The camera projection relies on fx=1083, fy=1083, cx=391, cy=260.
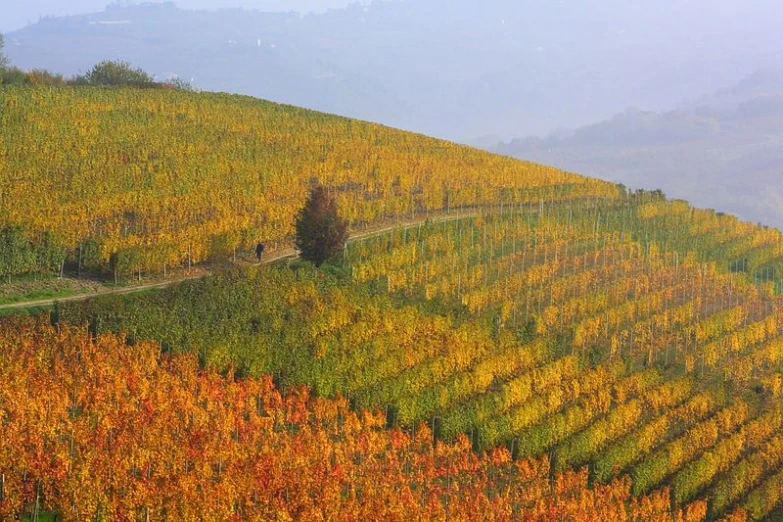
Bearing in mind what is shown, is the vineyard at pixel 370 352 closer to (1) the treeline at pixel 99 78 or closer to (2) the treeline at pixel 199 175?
(2) the treeline at pixel 199 175

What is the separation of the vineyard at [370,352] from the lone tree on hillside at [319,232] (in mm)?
1576

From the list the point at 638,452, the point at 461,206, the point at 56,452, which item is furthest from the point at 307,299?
the point at 461,206

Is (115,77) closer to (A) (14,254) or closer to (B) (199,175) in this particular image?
(B) (199,175)

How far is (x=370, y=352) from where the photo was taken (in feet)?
161

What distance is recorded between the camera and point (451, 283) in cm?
5941

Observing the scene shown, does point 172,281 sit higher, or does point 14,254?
point 14,254

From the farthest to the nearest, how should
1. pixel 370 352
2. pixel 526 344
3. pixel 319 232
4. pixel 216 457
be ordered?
pixel 319 232 < pixel 526 344 < pixel 370 352 < pixel 216 457

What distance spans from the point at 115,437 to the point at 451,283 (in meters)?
26.9

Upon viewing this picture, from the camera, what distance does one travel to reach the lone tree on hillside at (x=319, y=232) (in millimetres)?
58625

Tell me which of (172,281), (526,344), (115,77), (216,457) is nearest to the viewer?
(216,457)

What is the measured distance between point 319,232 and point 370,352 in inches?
453

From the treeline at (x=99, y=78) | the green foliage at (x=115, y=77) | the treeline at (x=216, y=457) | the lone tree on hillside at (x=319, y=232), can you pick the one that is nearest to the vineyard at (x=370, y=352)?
the treeline at (x=216, y=457)

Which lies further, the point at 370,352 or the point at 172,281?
the point at 172,281

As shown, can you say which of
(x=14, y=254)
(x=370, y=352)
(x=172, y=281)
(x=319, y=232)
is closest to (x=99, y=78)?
(x=319, y=232)
